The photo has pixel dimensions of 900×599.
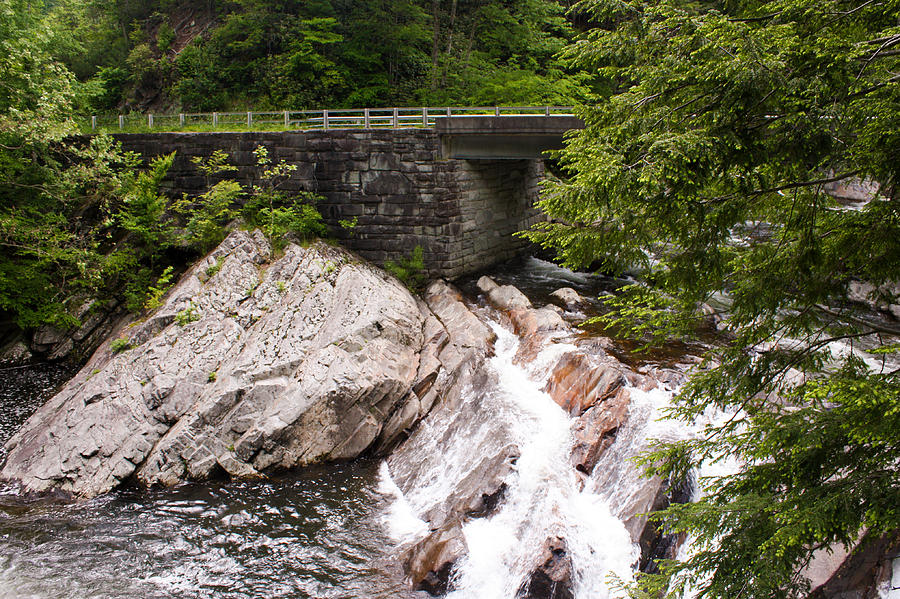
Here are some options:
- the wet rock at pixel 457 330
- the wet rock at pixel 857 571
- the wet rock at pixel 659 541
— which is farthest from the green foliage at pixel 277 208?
the wet rock at pixel 857 571

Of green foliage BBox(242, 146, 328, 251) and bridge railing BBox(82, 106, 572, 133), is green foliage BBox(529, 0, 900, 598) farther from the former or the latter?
green foliage BBox(242, 146, 328, 251)

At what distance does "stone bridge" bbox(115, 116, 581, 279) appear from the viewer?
1652 centimetres

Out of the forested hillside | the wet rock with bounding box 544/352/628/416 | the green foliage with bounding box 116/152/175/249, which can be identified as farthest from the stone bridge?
the wet rock with bounding box 544/352/628/416

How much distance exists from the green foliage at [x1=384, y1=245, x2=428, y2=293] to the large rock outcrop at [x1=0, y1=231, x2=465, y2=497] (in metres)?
2.15

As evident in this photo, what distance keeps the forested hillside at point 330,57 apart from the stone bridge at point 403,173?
5598mm

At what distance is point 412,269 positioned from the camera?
56.4 ft

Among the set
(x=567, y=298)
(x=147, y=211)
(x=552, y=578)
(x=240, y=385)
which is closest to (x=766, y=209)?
(x=552, y=578)

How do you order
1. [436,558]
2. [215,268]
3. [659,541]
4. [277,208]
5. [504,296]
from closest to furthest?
1. [659,541]
2. [436,558]
3. [215,268]
4. [504,296]
5. [277,208]

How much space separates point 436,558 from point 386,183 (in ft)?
36.8

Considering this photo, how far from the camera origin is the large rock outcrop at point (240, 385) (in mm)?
11078

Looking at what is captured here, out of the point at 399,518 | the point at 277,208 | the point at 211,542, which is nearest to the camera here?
the point at 211,542

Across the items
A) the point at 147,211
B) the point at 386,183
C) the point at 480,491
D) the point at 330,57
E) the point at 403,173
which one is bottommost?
the point at 480,491

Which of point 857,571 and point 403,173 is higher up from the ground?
point 403,173

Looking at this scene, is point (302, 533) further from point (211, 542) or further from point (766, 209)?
point (766, 209)
